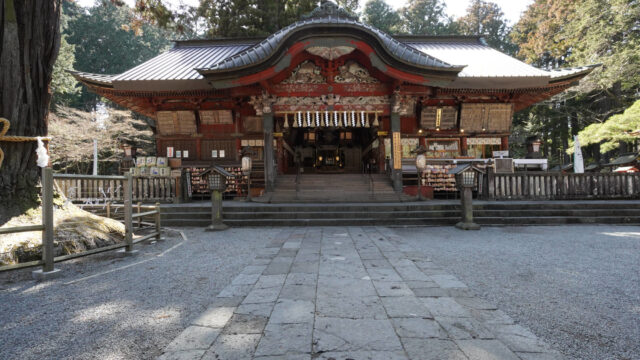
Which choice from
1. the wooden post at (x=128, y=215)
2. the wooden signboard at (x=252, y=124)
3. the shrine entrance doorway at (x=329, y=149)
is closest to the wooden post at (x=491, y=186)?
the shrine entrance doorway at (x=329, y=149)

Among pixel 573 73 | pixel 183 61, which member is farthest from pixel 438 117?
pixel 183 61

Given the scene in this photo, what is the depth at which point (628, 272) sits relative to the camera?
362cm

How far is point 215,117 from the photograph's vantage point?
12352 mm

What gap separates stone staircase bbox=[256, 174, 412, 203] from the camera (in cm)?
949

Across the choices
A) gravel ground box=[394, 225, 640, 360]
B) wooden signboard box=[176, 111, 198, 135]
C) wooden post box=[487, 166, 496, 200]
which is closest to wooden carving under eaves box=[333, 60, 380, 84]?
wooden post box=[487, 166, 496, 200]

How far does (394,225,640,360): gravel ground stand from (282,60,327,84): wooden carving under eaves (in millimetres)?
6969

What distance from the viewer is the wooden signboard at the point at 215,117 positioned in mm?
12281

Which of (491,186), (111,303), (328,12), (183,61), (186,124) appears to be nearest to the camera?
(111,303)

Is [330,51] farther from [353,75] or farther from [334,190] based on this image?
[334,190]

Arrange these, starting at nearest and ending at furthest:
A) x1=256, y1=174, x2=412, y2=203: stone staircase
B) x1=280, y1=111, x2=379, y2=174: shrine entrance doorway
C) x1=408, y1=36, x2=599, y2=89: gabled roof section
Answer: x1=256, y1=174, x2=412, y2=203: stone staircase
x1=408, y1=36, x2=599, y2=89: gabled roof section
x1=280, y1=111, x2=379, y2=174: shrine entrance doorway

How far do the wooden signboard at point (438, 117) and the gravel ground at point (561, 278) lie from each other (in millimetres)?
6911

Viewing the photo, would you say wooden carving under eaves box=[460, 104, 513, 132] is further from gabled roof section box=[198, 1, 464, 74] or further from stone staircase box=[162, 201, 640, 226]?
stone staircase box=[162, 201, 640, 226]

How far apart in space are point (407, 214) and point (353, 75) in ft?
19.3

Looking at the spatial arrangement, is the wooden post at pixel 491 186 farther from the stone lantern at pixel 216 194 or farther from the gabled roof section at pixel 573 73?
the stone lantern at pixel 216 194
